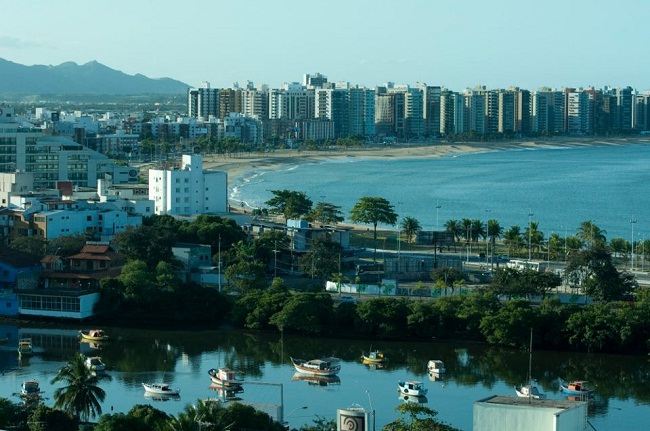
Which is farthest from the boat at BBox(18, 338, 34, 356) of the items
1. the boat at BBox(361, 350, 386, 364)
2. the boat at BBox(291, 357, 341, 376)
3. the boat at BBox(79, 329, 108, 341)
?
the boat at BBox(361, 350, 386, 364)

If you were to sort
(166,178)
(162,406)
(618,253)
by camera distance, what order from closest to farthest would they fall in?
(162,406) → (618,253) → (166,178)

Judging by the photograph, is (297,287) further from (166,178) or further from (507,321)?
(166,178)

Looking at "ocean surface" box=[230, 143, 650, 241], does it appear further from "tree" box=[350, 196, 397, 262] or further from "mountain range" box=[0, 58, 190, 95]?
"mountain range" box=[0, 58, 190, 95]

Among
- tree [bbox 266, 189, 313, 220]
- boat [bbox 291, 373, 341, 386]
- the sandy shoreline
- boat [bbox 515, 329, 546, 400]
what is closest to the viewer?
boat [bbox 515, 329, 546, 400]

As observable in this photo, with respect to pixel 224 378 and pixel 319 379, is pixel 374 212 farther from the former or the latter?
pixel 224 378

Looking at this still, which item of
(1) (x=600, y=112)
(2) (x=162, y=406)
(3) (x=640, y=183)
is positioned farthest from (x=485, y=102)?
(2) (x=162, y=406)

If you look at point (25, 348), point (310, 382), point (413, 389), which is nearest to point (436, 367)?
point (413, 389)

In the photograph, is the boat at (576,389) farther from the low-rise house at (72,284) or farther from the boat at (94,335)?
the low-rise house at (72,284)
